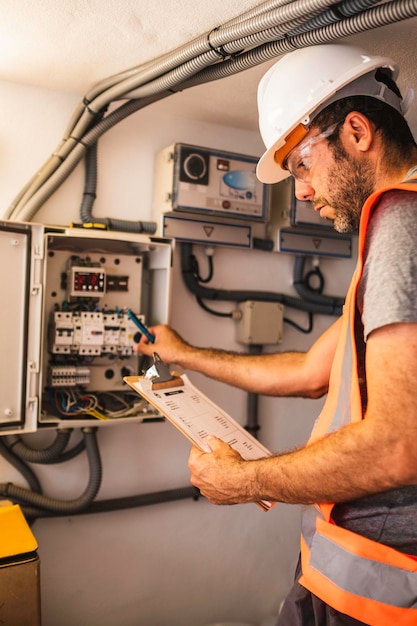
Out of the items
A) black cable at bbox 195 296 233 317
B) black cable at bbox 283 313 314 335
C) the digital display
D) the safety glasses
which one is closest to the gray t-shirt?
the safety glasses

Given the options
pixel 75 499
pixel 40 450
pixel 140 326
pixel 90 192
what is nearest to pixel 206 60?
pixel 90 192

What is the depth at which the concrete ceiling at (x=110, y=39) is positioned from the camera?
1511 millimetres

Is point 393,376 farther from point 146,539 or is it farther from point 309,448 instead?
point 146,539

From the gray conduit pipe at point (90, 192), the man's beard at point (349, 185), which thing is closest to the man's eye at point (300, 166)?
the man's beard at point (349, 185)

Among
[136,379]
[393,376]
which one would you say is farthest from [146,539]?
[393,376]

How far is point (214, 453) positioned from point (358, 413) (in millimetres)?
355

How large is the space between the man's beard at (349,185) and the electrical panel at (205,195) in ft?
3.27

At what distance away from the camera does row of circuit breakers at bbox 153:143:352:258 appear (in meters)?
2.18

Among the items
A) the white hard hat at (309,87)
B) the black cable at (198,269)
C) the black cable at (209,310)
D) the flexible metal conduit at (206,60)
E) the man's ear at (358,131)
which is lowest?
the black cable at (209,310)

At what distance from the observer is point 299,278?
2.64 m

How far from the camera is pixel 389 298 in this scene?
921 mm

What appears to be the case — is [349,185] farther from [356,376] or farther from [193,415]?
[193,415]

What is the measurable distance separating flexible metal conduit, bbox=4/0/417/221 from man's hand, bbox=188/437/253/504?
1.00 meters

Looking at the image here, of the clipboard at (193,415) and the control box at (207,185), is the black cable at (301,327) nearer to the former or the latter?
the control box at (207,185)
